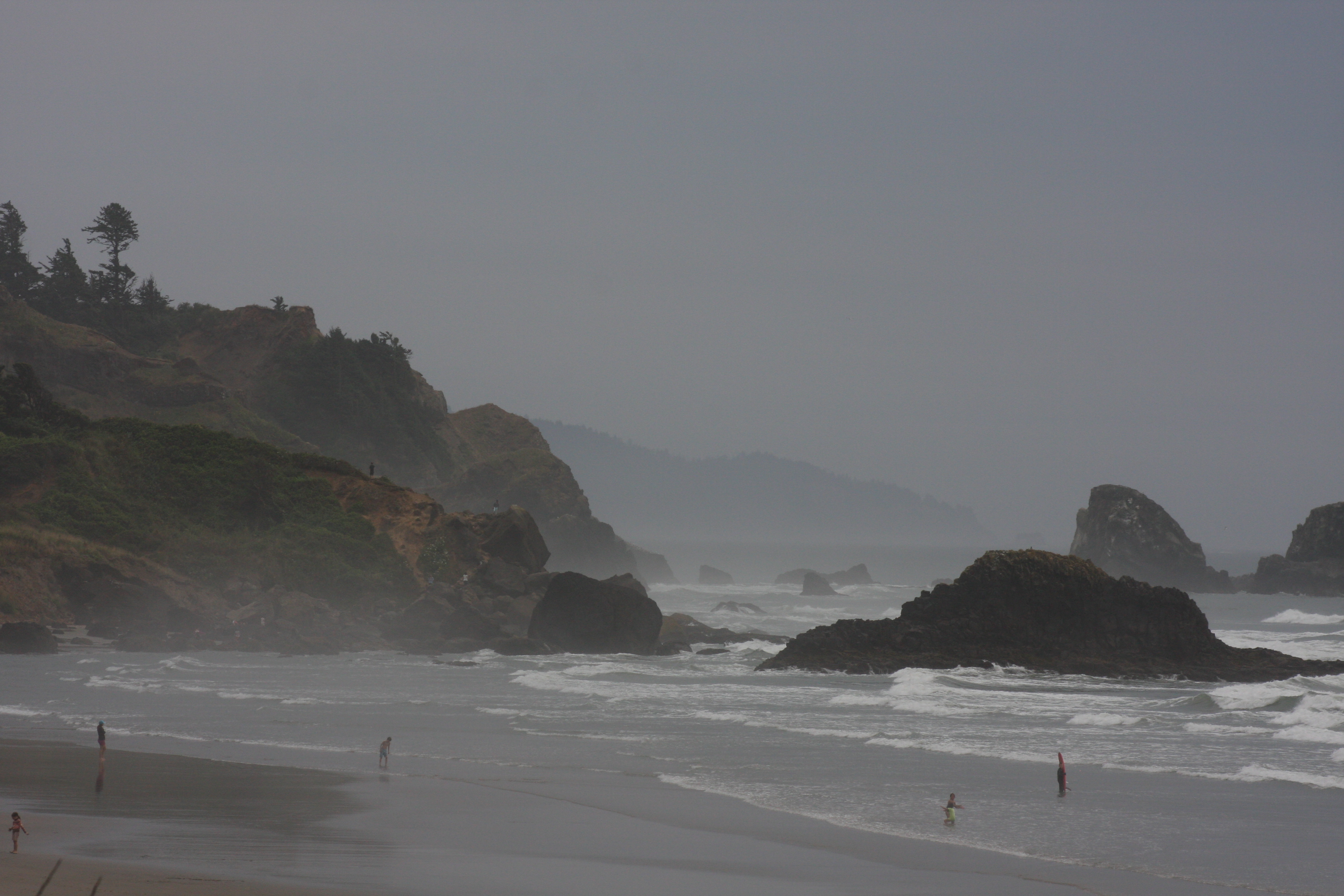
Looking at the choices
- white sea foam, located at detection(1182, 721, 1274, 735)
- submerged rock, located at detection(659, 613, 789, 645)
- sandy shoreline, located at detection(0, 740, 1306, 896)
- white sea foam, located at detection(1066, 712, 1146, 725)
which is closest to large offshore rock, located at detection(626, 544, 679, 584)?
submerged rock, located at detection(659, 613, 789, 645)

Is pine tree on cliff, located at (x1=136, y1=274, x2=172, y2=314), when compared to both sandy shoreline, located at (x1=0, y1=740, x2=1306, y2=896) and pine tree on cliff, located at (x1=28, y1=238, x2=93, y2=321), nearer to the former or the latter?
pine tree on cliff, located at (x1=28, y1=238, x2=93, y2=321)

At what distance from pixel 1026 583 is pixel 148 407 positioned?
55935 mm

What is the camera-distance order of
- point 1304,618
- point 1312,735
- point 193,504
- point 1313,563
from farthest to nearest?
point 1313,563 < point 1304,618 < point 193,504 < point 1312,735

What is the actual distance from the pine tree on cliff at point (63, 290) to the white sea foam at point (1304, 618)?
89.4m

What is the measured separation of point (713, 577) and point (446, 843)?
345 ft

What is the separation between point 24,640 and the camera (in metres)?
32.0

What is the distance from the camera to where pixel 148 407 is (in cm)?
6656

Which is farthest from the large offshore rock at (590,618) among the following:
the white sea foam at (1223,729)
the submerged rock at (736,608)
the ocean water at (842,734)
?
the submerged rock at (736,608)

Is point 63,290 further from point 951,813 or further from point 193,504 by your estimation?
point 951,813

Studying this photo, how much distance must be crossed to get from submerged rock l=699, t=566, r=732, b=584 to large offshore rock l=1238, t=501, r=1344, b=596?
167 ft

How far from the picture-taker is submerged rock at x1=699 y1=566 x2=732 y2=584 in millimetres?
116125

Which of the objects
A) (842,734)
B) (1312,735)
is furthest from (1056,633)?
(842,734)

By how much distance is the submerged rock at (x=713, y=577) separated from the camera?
4572 inches

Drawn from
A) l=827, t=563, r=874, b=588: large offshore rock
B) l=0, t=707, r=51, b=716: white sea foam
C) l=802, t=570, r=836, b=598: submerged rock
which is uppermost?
l=827, t=563, r=874, b=588: large offshore rock
